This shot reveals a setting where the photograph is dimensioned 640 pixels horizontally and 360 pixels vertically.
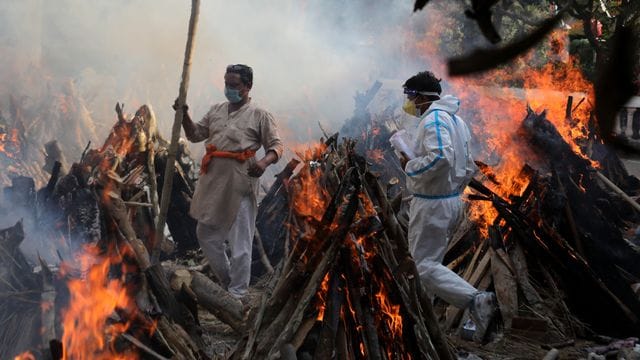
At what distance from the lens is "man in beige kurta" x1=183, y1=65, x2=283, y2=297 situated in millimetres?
5656

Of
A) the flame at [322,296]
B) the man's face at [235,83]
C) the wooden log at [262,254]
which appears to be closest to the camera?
the flame at [322,296]

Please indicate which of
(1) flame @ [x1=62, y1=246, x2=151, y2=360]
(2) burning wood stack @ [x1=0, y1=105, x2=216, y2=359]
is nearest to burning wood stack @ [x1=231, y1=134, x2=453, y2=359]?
(2) burning wood stack @ [x1=0, y1=105, x2=216, y2=359]

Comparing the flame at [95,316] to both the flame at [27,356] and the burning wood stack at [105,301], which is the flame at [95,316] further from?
the flame at [27,356]

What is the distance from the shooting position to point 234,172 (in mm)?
5656

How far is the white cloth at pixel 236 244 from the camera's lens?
5.72m

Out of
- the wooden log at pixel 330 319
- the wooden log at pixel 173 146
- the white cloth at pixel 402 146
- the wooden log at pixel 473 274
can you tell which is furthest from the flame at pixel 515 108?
the wooden log at pixel 173 146

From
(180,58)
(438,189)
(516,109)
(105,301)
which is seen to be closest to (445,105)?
(438,189)

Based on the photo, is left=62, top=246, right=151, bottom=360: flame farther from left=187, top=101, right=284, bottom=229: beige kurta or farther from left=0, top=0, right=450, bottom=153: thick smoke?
left=0, top=0, right=450, bottom=153: thick smoke

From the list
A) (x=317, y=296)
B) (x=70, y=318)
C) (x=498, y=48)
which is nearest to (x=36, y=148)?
(x=70, y=318)

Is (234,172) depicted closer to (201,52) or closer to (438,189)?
(438,189)

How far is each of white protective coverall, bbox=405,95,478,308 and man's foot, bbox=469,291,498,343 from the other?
8 centimetres

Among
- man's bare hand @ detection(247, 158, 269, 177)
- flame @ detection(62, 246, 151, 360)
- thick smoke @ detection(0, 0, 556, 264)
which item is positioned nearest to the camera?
flame @ detection(62, 246, 151, 360)

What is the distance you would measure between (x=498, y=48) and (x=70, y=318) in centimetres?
282

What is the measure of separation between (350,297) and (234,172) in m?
2.59
